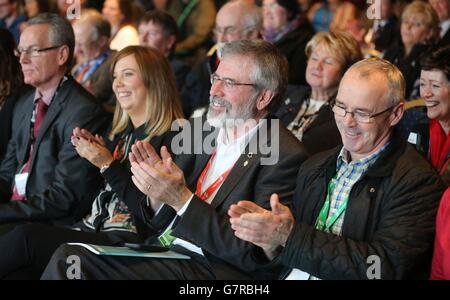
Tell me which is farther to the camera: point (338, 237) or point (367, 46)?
point (367, 46)

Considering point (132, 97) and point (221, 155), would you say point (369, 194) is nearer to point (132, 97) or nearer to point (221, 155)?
point (221, 155)

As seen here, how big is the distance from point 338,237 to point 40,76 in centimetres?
217

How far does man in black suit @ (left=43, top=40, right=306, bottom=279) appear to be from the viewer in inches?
123

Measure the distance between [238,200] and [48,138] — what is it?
4.56ft

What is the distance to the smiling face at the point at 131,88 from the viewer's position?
4090 mm

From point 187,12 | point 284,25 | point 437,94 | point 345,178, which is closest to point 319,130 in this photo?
point 437,94

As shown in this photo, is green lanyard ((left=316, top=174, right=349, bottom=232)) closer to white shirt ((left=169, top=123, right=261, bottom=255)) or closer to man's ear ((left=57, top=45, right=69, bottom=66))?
white shirt ((left=169, top=123, right=261, bottom=255))

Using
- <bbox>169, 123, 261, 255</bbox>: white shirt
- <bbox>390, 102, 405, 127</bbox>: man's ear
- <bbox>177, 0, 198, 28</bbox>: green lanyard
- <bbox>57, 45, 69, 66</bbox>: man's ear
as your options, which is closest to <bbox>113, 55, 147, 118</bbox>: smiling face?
<bbox>57, 45, 69, 66</bbox>: man's ear

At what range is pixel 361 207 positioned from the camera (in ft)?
9.68

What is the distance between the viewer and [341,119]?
9.94 feet

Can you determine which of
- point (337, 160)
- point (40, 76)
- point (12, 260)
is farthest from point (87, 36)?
point (337, 160)

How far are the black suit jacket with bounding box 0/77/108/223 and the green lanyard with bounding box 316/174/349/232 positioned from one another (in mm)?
1496

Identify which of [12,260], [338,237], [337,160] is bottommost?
[12,260]

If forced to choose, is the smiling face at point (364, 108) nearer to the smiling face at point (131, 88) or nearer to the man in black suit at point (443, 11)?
the smiling face at point (131, 88)
